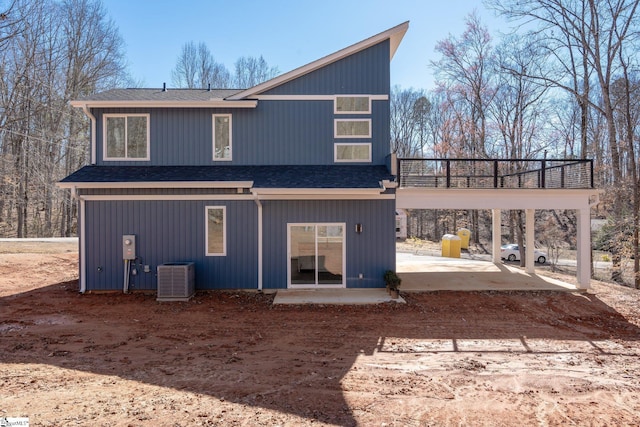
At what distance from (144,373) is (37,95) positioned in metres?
27.6

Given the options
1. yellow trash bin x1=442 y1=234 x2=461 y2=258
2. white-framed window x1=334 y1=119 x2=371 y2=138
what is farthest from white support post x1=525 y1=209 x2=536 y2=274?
white-framed window x1=334 y1=119 x2=371 y2=138

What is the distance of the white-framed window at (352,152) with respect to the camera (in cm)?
1041

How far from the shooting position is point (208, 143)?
10383mm

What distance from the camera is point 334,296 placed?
912cm

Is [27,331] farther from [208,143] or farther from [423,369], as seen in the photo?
[423,369]

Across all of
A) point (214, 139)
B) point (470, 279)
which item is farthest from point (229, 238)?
point (470, 279)

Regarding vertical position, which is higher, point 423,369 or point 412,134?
point 412,134

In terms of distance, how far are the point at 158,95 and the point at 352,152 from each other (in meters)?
6.40

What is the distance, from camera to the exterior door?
32.0 feet

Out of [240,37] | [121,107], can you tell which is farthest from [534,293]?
[240,37]

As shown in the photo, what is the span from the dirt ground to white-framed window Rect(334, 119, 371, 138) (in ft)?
15.9

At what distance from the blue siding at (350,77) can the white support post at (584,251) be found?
6.88 meters

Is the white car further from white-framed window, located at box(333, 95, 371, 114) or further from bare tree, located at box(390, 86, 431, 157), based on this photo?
white-framed window, located at box(333, 95, 371, 114)

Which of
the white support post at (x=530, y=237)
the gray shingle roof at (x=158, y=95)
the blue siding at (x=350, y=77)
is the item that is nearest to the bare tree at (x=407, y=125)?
the white support post at (x=530, y=237)
